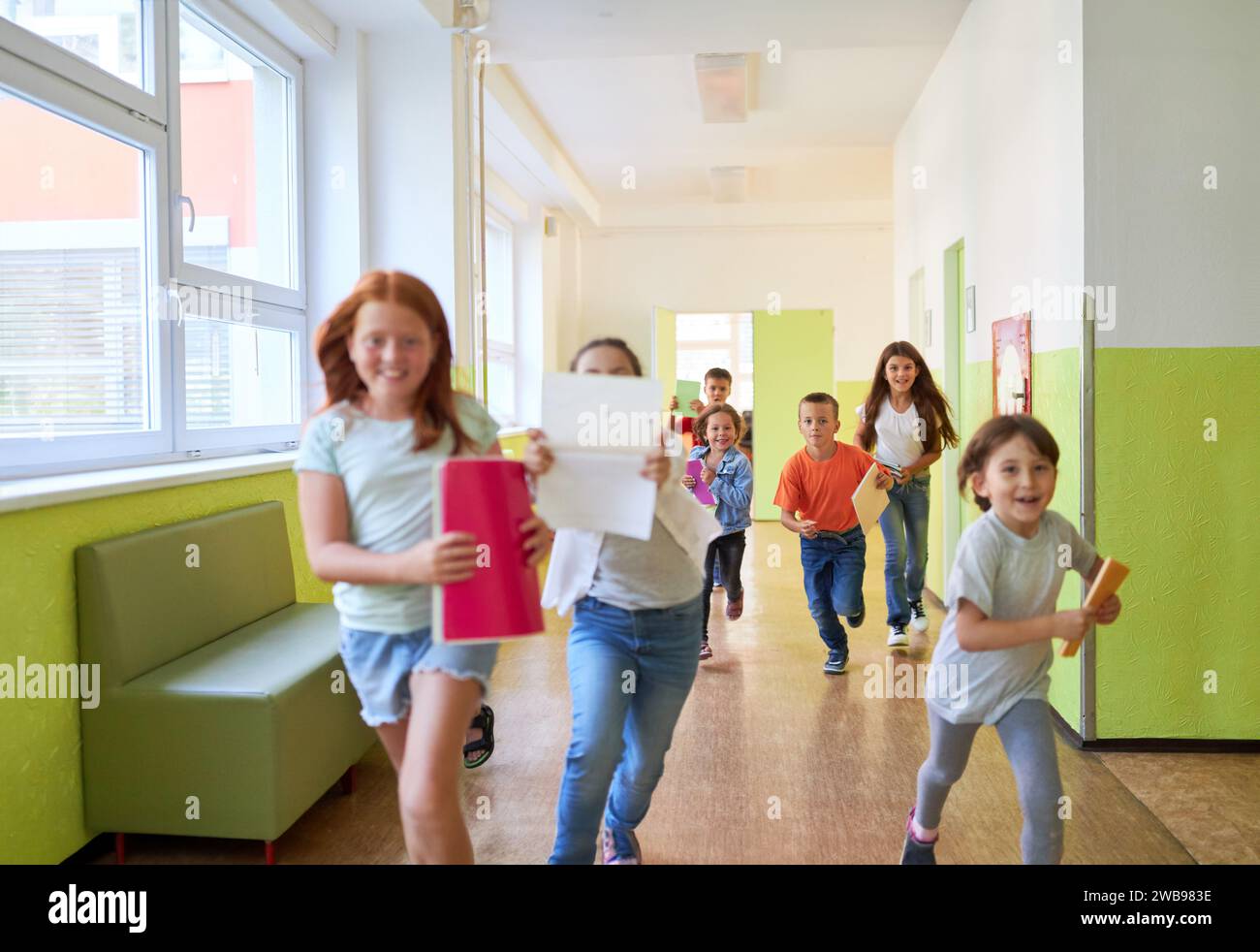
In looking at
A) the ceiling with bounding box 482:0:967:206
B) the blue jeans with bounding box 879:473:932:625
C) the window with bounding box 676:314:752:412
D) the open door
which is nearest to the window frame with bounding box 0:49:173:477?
the ceiling with bounding box 482:0:967:206

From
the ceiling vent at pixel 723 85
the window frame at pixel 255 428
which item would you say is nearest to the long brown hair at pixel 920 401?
the ceiling vent at pixel 723 85

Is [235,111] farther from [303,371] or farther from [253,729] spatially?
[253,729]

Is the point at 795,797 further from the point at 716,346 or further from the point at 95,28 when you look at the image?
the point at 716,346

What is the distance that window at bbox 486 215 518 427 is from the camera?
9891 millimetres

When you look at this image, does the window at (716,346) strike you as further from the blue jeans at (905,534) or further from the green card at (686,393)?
the blue jeans at (905,534)

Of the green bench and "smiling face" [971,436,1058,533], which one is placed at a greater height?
"smiling face" [971,436,1058,533]

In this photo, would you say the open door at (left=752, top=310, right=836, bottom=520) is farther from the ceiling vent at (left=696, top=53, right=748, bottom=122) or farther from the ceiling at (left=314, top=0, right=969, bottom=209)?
the ceiling vent at (left=696, top=53, right=748, bottom=122)

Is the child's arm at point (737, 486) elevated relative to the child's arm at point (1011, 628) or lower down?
elevated

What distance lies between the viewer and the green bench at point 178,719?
2.69 meters

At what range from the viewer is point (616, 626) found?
2.17 meters

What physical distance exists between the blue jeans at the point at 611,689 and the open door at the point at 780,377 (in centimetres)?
901

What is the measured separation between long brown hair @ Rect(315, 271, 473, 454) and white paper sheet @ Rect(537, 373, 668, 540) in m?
0.16

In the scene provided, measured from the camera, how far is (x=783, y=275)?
1181 cm
